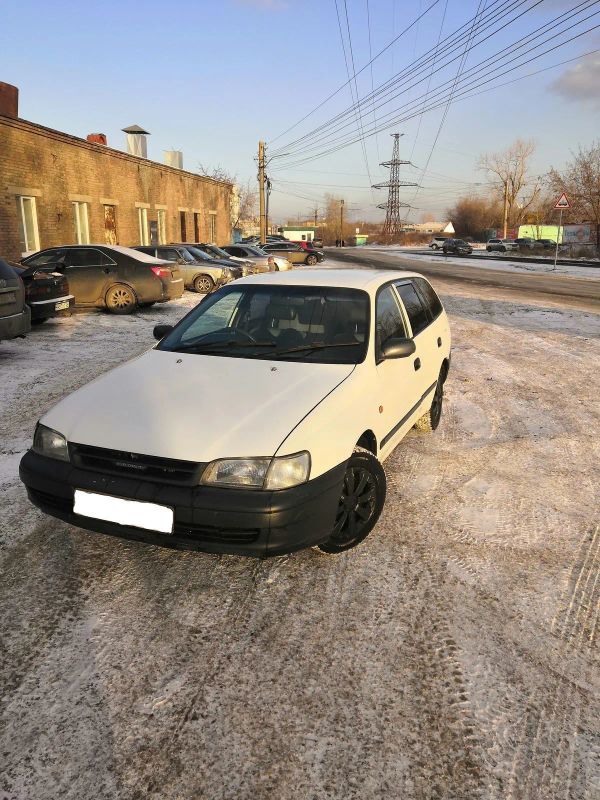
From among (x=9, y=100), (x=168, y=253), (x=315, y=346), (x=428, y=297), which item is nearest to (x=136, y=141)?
(x=9, y=100)

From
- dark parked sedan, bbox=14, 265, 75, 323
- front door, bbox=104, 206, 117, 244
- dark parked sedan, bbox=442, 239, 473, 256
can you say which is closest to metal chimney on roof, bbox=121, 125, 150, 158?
front door, bbox=104, 206, 117, 244

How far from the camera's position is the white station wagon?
101 inches

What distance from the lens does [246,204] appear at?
78.4 m

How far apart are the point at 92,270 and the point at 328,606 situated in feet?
36.0

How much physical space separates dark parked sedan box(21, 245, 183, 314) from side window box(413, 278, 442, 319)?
8121 mm

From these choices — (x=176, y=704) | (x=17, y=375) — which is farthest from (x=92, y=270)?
(x=176, y=704)

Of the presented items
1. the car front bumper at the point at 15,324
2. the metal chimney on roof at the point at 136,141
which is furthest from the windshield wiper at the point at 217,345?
the metal chimney on roof at the point at 136,141

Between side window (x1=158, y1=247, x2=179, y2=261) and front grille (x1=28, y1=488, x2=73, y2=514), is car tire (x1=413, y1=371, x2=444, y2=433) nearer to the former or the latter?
front grille (x1=28, y1=488, x2=73, y2=514)

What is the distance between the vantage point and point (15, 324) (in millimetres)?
7340

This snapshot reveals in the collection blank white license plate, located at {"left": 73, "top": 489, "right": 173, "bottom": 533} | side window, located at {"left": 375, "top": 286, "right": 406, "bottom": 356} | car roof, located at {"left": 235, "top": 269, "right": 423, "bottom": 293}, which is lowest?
blank white license plate, located at {"left": 73, "top": 489, "right": 173, "bottom": 533}

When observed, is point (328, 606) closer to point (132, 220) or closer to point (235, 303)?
point (235, 303)

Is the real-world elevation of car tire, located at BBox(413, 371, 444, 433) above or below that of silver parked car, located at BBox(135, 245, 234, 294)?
below

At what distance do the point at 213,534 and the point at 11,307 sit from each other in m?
6.06

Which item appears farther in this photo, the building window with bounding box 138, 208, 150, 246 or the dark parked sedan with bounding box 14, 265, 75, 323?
the building window with bounding box 138, 208, 150, 246
